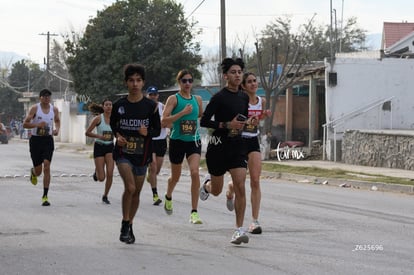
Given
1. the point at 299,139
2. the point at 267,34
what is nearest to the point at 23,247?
the point at 299,139

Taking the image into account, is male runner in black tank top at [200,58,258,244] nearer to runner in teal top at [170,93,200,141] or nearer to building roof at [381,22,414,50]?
runner in teal top at [170,93,200,141]

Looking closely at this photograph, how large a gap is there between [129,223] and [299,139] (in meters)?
26.3

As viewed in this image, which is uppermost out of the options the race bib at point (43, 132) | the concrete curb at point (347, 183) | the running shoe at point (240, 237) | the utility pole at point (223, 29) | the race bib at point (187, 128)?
the utility pole at point (223, 29)

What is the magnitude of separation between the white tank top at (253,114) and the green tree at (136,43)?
3418 centimetres

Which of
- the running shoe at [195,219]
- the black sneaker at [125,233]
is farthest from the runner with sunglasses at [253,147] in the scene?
the black sneaker at [125,233]

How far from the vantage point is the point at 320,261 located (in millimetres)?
7590

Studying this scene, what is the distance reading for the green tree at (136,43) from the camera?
43.9m

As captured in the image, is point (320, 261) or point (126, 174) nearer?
point (320, 261)

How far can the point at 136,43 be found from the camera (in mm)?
44031

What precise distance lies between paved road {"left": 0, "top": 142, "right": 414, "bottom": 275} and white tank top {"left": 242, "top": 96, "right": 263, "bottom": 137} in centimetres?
123

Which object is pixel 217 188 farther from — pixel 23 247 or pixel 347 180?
pixel 347 180

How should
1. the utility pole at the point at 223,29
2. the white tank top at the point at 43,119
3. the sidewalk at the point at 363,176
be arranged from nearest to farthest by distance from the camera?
the white tank top at the point at 43,119
the sidewalk at the point at 363,176
the utility pole at the point at 223,29

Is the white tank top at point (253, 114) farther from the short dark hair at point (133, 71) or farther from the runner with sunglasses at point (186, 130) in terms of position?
A: the short dark hair at point (133, 71)

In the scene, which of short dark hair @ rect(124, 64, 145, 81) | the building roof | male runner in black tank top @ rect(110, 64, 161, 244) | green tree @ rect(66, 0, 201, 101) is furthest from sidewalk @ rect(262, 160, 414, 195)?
the building roof
